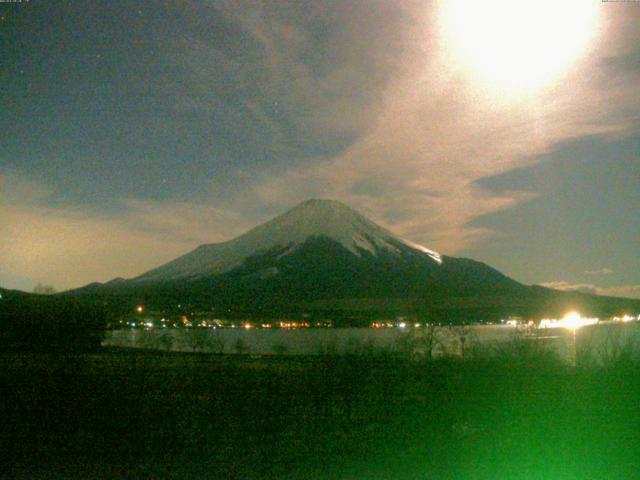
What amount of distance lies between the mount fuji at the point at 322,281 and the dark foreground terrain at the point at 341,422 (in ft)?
74.8

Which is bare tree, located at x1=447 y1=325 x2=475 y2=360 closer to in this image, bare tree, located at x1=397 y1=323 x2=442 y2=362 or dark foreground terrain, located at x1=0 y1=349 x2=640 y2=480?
bare tree, located at x1=397 y1=323 x2=442 y2=362

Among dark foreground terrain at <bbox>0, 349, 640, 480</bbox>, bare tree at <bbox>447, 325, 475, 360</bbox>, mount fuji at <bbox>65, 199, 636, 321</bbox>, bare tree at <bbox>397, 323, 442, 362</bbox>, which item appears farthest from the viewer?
mount fuji at <bbox>65, 199, 636, 321</bbox>

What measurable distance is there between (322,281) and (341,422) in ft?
222

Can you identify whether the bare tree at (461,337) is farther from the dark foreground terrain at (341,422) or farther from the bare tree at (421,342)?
the dark foreground terrain at (341,422)

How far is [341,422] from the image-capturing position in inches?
416

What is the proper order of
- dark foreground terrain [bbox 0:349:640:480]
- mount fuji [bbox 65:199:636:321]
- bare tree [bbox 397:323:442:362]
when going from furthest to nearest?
mount fuji [bbox 65:199:636:321] → bare tree [bbox 397:323:442:362] → dark foreground terrain [bbox 0:349:640:480]

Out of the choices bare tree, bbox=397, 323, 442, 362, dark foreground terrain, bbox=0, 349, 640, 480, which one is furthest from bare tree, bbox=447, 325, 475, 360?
dark foreground terrain, bbox=0, 349, 640, 480

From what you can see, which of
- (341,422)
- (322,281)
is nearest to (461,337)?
(341,422)

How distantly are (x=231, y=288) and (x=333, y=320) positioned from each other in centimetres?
3283

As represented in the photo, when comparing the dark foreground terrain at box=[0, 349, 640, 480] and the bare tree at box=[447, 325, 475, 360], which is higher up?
the bare tree at box=[447, 325, 475, 360]

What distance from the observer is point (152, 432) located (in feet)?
31.4

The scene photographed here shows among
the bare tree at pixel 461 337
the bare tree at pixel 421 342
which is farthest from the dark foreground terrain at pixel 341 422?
the bare tree at pixel 421 342

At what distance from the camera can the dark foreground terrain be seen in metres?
7.96

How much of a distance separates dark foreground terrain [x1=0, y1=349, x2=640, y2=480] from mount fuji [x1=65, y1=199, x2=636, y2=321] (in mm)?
22813
